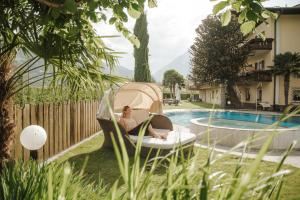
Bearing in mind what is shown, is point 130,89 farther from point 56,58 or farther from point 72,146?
point 56,58

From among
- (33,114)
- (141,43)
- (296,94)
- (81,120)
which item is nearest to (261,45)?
(296,94)

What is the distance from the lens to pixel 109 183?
5.42 metres

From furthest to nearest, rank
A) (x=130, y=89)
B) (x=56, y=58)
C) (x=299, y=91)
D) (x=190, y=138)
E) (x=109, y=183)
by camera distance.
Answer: (x=299, y=91) → (x=130, y=89) → (x=190, y=138) → (x=109, y=183) → (x=56, y=58)

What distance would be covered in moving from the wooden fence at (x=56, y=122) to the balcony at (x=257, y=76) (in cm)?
2174

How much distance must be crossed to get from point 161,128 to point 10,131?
5821mm

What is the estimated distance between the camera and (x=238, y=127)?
56.4ft

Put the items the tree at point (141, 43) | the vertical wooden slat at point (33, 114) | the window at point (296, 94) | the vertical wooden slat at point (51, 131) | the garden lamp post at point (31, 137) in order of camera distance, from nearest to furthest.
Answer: the garden lamp post at point (31, 137) → the vertical wooden slat at point (33, 114) → the vertical wooden slat at point (51, 131) → the tree at point (141, 43) → the window at point (296, 94)

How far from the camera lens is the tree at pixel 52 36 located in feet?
8.48

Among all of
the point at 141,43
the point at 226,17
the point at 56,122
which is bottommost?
the point at 56,122

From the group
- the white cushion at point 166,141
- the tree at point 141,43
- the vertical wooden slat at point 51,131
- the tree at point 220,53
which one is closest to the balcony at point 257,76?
the tree at point 220,53

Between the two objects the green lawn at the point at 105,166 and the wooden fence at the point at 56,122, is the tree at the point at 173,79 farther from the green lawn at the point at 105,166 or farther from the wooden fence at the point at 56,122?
the green lawn at the point at 105,166

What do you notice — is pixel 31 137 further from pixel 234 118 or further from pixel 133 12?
pixel 234 118

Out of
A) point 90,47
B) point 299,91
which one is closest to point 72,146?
point 90,47

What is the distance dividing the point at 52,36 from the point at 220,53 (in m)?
29.2
